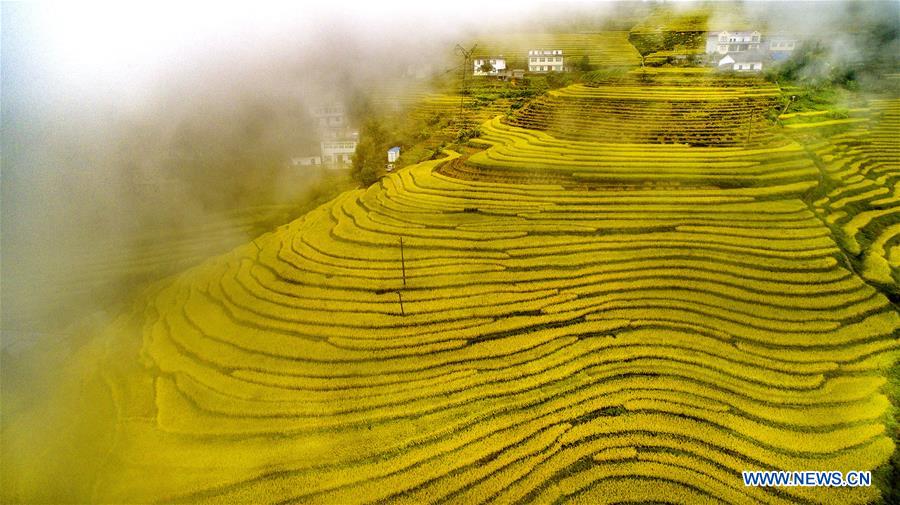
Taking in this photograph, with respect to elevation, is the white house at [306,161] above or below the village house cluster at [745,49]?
below

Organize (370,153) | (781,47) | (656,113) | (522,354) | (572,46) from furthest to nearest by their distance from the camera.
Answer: (572,46)
(781,47)
(370,153)
(656,113)
(522,354)

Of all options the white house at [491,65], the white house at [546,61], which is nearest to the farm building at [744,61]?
the white house at [546,61]

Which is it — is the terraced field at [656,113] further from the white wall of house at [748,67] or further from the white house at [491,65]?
the white house at [491,65]

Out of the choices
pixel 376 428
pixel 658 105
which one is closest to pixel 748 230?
pixel 658 105

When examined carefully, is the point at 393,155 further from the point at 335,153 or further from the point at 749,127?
the point at 749,127

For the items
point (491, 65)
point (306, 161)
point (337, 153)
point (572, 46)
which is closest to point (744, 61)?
point (572, 46)

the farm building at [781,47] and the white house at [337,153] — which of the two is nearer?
the white house at [337,153]

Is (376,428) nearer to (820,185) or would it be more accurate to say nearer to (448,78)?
(820,185)

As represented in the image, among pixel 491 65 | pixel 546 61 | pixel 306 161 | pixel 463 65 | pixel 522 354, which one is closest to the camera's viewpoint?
→ pixel 522 354
